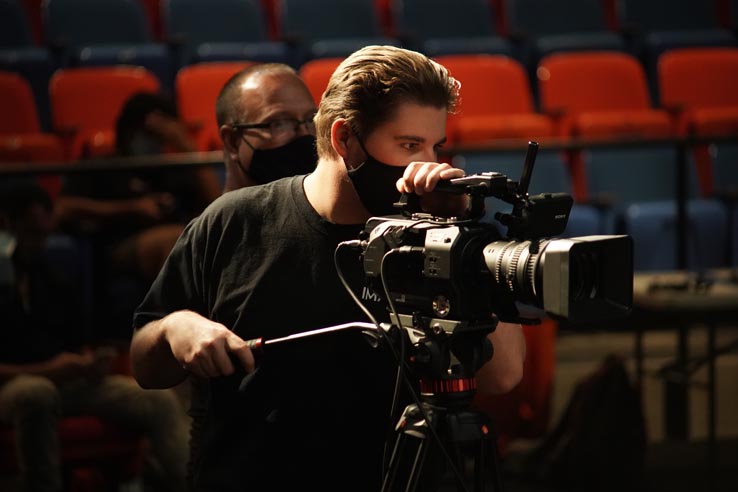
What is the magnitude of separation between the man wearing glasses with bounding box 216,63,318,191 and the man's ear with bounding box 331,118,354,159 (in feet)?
1.29

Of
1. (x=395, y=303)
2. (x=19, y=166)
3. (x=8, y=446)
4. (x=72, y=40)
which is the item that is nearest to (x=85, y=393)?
(x=8, y=446)

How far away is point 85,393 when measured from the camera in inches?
104

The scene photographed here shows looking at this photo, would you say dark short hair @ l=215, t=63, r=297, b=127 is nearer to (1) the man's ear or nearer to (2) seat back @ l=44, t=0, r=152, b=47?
(1) the man's ear

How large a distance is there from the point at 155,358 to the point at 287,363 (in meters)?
0.16

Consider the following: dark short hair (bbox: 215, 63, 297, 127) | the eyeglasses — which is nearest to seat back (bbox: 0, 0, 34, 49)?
dark short hair (bbox: 215, 63, 297, 127)

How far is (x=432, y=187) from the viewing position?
1.09 m

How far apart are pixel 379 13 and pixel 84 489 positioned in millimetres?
2991

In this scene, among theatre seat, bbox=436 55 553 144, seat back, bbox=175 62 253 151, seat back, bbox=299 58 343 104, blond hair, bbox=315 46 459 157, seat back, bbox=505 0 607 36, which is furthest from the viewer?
seat back, bbox=505 0 607 36

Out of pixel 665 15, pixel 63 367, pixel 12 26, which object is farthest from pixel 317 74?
pixel 665 15

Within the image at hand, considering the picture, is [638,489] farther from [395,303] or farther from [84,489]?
[395,303]

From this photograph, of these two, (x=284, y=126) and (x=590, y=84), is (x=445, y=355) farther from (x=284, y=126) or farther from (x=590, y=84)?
(x=590, y=84)

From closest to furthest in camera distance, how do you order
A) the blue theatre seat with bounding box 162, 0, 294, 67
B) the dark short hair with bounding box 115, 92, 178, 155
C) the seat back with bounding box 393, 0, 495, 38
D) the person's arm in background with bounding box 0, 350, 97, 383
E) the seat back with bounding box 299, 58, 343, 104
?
the person's arm in background with bounding box 0, 350, 97, 383
the dark short hair with bounding box 115, 92, 178, 155
the seat back with bounding box 299, 58, 343, 104
the blue theatre seat with bounding box 162, 0, 294, 67
the seat back with bounding box 393, 0, 495, 38

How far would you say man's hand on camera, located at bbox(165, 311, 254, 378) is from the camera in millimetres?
1094

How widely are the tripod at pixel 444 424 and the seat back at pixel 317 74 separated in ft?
8.95
